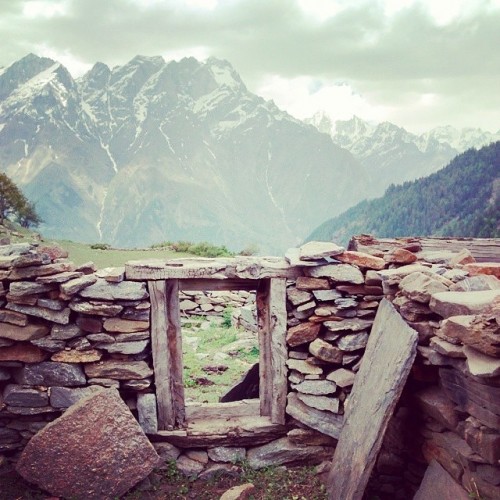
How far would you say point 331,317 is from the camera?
543cm

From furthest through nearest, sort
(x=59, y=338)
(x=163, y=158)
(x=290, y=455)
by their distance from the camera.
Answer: (x=163, y=158) → (x=290, y=455) → (x=59, y=338)

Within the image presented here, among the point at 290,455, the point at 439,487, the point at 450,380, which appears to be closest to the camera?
the point at 450,380

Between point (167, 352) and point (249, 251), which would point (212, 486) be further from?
point (249, 251)

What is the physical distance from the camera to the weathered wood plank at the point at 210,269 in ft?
17.5

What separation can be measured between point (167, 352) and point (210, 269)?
1.03 m

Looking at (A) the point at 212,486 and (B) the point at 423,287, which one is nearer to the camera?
(B) the point at 423,287

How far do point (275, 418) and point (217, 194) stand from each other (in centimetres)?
12578

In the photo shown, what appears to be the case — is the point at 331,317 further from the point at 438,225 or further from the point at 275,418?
the point at 438,225

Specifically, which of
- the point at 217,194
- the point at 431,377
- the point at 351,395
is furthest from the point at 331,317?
the point at 217,194

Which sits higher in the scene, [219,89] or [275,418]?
[219,89]

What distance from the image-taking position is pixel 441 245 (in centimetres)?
643

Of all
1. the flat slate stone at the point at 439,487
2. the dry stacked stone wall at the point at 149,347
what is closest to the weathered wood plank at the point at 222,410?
the dry stacked stone wall at the point at 149,347

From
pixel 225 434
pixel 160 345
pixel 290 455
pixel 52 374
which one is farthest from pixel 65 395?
pixel 290 455

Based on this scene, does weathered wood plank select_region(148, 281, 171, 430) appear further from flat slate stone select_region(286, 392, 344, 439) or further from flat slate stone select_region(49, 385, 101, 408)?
flat slate stone select_region(286, 392, 344, 439)
